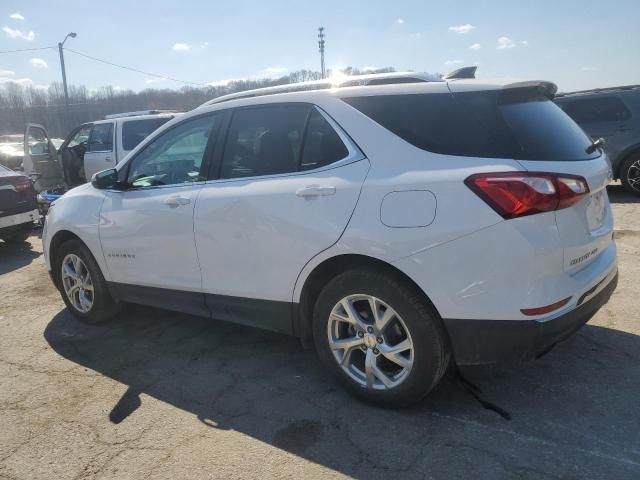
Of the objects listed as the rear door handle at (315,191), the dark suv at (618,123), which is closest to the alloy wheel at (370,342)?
the rear door handle at (315,191)

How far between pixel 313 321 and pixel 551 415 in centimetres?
142

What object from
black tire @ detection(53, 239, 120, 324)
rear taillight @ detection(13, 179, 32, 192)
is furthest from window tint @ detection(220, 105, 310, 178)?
rear taillight @ detection(13, 179, 32, 192)

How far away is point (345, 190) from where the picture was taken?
287 centimetres

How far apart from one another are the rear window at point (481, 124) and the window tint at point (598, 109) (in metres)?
7.62

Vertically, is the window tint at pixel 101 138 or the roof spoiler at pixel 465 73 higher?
the roof spoiler at pixel 465 73

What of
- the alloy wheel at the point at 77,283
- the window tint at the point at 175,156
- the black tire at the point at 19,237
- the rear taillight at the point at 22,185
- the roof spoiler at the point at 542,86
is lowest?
the black tire at the point at 19,237

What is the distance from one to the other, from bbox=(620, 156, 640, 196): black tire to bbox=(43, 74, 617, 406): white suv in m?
7.15

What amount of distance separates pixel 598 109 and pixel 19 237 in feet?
34.1

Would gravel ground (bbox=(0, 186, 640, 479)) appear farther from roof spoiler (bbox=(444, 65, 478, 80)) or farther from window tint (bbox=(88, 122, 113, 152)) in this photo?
window tint (bbox=(88, 122, 113, 152))

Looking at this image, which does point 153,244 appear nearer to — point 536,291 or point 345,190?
point 345,190

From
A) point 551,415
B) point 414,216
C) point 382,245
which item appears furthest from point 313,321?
point 551,415

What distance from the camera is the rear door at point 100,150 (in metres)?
10.2

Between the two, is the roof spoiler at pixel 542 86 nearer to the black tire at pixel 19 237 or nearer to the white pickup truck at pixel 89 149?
the black tire at pixel 19 237

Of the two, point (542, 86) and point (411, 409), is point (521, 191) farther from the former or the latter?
point (411, 409)
